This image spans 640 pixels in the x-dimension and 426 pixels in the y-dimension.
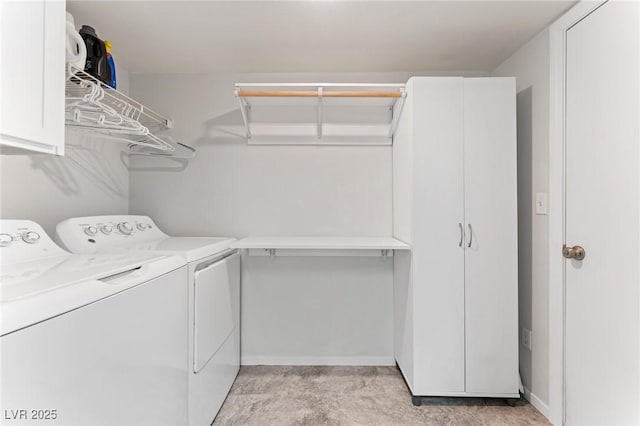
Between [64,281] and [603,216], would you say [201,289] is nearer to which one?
[64,281]

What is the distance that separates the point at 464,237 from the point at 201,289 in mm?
1534

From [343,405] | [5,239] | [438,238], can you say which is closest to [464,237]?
[438,238]

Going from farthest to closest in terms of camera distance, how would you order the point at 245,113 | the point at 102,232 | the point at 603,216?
the point at 245,113
the point at 102,232
the point at 603,216

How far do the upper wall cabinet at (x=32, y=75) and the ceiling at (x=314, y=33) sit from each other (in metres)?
0.68

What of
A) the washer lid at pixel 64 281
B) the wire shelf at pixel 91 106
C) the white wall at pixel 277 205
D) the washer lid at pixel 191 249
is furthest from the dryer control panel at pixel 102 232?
the wire shelf at pixel 91 106

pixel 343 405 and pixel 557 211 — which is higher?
pixel 557 211

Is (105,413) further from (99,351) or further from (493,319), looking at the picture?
(493,319)

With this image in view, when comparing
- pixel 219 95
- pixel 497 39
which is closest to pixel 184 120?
pixel 219 95

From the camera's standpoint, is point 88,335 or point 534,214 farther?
point 534,214

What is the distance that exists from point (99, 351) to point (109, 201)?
1705 millimetres

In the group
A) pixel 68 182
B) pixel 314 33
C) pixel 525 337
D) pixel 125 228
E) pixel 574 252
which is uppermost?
pixel 314 33

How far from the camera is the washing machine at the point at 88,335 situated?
2.48 ft

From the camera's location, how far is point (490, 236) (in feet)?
6.68

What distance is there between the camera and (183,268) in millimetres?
1562
